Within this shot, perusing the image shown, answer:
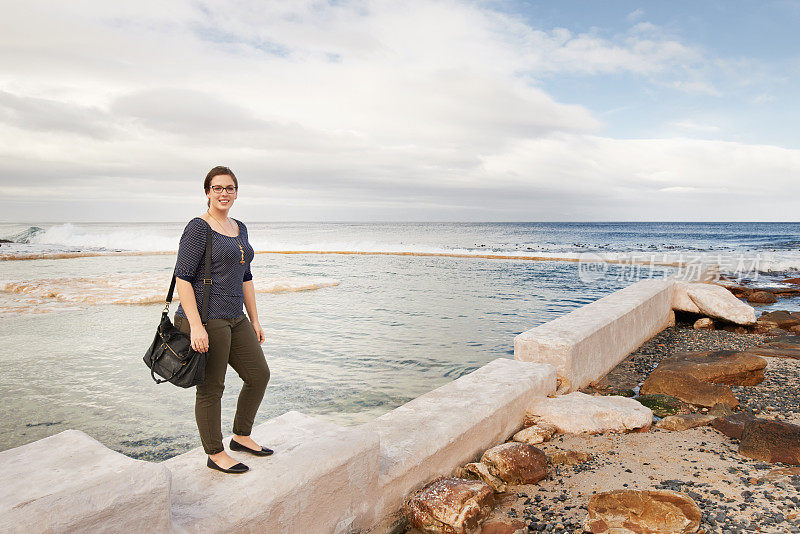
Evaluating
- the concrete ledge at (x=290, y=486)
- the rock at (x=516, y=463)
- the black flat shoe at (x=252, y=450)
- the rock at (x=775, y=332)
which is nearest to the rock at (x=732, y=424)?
the rock at (x=516, y=463)

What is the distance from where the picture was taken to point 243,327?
252 centimetres

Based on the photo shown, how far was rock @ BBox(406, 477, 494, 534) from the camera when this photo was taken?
2.63 meters

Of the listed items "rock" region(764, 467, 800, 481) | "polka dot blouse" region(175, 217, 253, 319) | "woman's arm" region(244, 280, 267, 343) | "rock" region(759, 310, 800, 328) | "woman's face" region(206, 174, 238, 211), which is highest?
"woman's face" region(206, 174, 238, 211)

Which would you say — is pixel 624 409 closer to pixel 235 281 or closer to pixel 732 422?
pixel 732 422

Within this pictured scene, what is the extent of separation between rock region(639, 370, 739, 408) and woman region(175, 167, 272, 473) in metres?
3.99

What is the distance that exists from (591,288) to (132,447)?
43.6 ft

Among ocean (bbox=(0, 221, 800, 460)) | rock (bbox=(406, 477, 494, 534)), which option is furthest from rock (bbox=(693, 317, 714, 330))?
rock (bbox=(406, 477, 494, 534))

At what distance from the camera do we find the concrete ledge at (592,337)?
4711 mm

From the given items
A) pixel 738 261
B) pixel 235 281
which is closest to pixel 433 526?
pixel 235 281

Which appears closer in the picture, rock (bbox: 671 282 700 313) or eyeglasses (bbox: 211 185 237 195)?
eyeglasses (bbox: 211 185 237 195)

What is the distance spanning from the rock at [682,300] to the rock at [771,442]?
5736mm

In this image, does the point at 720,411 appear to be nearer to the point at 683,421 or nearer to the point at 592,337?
the point at 683,421

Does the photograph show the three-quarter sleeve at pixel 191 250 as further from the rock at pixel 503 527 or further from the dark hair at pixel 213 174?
the rock at pixel 503 527

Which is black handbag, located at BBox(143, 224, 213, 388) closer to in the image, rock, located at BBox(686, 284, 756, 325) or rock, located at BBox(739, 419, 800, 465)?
rock, located at BBox(739, 419, 800, 465)
